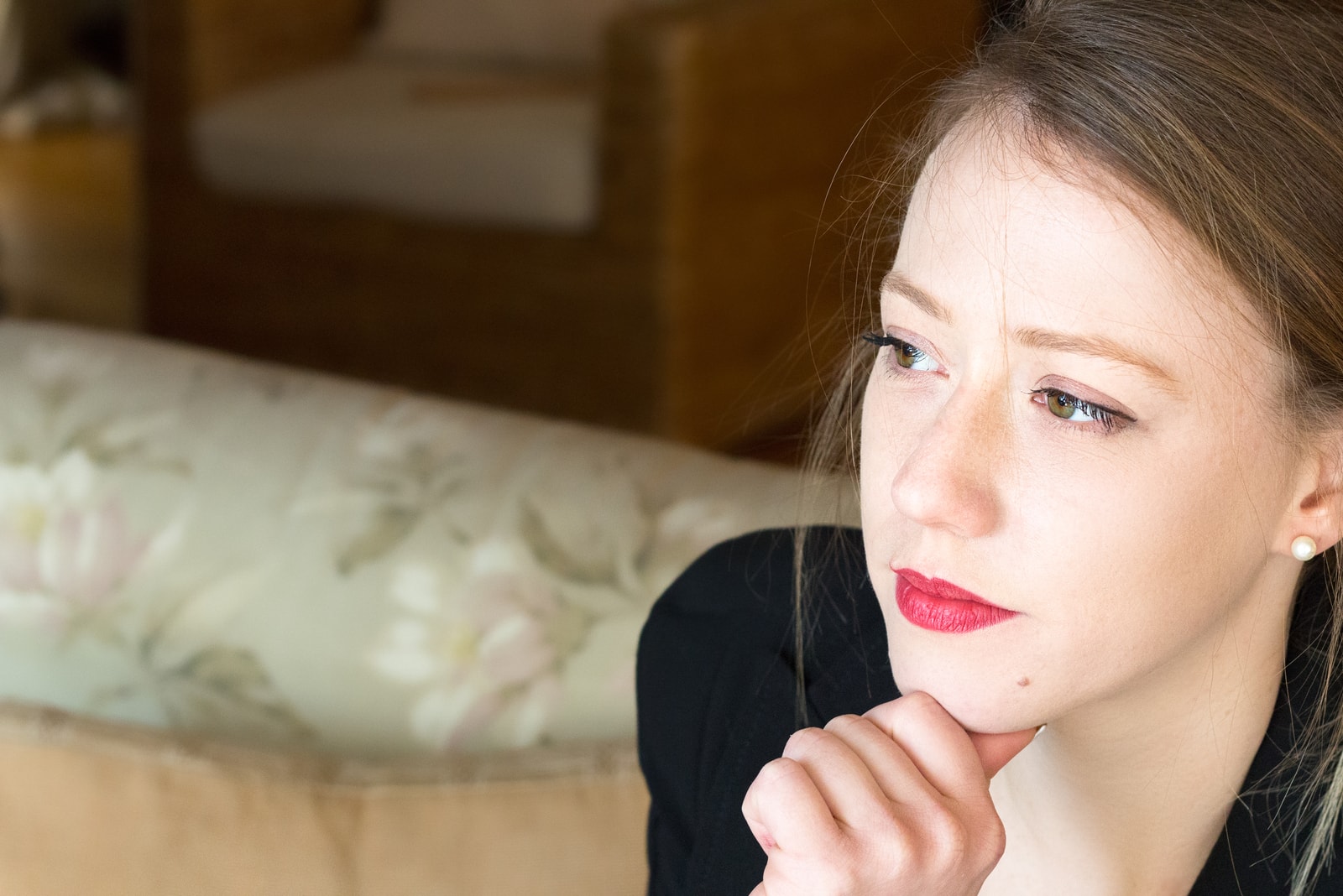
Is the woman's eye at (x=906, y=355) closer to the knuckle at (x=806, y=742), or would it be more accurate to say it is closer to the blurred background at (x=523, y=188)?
the knuckle at (x=806, y=742)

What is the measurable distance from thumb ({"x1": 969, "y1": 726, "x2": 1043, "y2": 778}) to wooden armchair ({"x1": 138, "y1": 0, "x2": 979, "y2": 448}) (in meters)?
1.51

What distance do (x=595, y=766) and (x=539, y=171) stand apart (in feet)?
5.57

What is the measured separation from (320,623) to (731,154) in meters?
1.52

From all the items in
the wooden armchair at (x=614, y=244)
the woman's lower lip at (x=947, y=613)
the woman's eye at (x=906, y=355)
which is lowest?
the wooden armchair at (x=614, y=244)

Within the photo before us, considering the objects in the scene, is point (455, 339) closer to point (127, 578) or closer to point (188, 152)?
point (188, 152)

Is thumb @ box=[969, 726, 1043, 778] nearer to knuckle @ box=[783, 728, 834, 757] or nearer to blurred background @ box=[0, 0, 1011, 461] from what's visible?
knuckle @ box=[783, 728, 834, 757]

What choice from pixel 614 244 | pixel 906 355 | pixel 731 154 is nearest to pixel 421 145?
pixel 614 244

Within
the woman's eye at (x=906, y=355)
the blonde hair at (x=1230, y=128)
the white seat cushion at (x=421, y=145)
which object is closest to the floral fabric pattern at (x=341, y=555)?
the woman's eye at (x=906, y=355)

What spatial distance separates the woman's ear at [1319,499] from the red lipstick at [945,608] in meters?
0.15

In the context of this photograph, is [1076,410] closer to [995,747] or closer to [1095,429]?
[1095,429]

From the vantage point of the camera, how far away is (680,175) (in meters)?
2.33

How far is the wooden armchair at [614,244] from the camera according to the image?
2.35 metres

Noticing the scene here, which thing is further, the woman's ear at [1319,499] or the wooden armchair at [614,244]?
the wooden armchair at [614,244]

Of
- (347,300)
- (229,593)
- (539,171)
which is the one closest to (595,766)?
(229,593)
